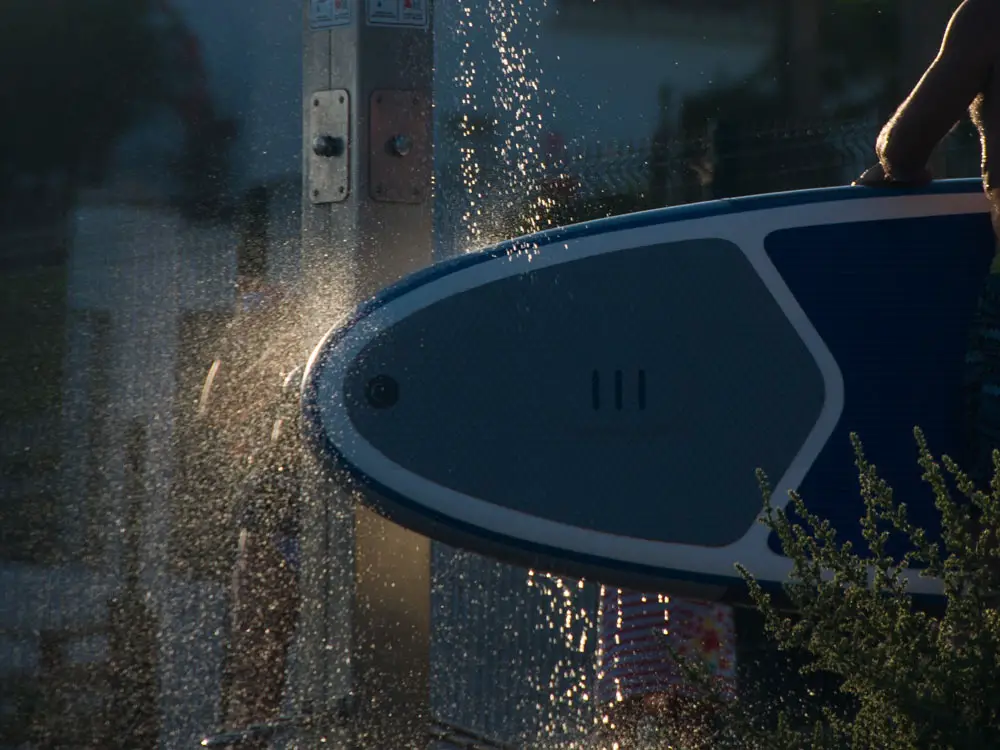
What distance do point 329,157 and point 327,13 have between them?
287mm

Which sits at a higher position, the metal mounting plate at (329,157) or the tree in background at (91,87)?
the tree in background at (91,87)

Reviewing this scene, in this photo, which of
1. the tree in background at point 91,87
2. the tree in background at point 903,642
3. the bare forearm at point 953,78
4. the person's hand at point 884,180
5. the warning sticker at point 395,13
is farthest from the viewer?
the tree in background at point 91,87

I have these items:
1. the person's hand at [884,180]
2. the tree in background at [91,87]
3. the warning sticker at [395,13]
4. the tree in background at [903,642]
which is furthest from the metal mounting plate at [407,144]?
the tree in background at [91,87]

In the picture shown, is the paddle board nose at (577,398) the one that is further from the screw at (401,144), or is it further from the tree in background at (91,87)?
the tree in background at (91,87)

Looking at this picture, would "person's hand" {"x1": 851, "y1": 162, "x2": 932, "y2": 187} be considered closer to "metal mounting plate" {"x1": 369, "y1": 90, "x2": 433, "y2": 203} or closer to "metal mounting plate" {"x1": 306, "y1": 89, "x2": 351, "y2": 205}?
"metal mounting plate" {"x1": 369, "y1": 90, "x2": 433, "y2": 203}

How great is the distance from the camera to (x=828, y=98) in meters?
6.97

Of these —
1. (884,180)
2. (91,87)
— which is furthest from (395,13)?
(91,87)

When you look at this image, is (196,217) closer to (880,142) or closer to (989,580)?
(880,142)

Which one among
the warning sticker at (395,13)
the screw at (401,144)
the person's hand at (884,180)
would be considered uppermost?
the warning sticker at (395,13)

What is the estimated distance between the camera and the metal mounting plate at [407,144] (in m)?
3.27

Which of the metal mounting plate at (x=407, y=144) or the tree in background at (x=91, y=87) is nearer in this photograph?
the metal mounting plate at (x=407, y=144)

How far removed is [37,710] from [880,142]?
2.20m

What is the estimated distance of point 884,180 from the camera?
10.4ft

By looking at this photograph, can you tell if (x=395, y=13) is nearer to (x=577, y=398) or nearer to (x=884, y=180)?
(x=577, y=398)
